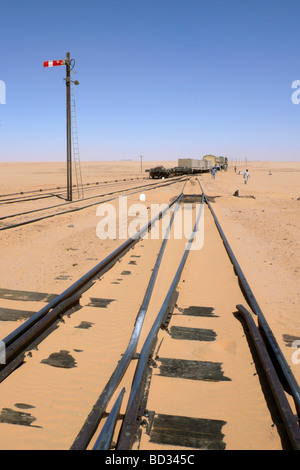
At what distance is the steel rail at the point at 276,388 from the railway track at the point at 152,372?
1cm

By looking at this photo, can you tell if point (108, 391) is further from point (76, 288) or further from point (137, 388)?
point (76, 288)

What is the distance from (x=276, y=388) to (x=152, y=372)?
1379 mm

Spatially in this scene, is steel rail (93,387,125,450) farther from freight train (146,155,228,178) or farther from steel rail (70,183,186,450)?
freight train (146,155,228,178)

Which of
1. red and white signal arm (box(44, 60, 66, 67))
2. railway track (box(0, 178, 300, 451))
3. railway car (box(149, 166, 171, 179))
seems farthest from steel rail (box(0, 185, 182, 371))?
railway car (box(149, 166, 171, 179))

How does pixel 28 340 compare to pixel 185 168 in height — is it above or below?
below

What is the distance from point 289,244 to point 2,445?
9.71 metres

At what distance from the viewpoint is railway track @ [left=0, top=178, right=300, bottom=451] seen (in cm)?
292

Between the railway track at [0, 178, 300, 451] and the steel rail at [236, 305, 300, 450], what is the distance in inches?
0.4

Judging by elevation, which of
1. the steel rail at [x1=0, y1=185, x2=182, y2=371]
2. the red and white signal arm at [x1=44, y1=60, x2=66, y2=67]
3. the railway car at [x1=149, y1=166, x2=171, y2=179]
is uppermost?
the red and white signal arm at [x1=44, y1=60, x2=66, y2=67]

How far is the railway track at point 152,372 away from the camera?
292 centimetres

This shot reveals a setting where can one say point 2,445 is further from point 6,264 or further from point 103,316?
point 6,264

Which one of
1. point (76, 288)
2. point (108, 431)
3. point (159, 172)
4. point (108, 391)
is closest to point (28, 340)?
point (108, 391)

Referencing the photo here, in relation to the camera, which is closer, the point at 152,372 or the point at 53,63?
the point at 152,372

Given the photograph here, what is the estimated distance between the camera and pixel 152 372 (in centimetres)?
378
